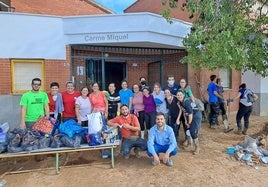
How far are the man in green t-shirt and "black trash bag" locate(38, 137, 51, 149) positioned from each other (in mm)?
645

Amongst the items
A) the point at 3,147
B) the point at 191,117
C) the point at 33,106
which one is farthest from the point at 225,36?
the point at 3,147

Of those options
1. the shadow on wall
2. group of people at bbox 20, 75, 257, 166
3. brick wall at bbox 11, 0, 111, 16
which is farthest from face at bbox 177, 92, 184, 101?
brick wall at bbox 11, 0, 111, 16

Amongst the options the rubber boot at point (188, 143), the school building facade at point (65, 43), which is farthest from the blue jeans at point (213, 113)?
the rubber boot at point (188, 143)

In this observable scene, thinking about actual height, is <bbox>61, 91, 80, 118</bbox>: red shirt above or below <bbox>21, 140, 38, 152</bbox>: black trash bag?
above

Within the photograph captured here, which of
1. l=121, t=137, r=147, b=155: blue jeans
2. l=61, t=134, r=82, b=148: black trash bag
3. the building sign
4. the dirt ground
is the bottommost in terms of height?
the dirt ground

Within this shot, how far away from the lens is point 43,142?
220 inches

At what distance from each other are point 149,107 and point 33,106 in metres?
2.65

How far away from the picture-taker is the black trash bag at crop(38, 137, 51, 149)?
219 inches

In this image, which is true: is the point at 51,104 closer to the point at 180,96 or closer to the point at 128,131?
the point at 128,131

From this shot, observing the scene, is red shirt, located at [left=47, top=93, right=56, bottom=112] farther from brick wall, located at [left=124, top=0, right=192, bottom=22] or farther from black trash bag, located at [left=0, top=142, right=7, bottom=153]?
brick wall, located at [left=124, top=0, right=192, bottom=22]

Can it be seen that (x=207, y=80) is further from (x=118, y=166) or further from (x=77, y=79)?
(x=118, y=166)

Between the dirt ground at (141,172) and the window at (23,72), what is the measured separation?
11.8ft

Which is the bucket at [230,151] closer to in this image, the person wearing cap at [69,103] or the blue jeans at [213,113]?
the blue jeans at [213,113]

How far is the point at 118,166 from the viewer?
229 inches
